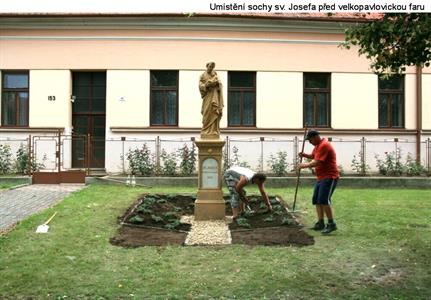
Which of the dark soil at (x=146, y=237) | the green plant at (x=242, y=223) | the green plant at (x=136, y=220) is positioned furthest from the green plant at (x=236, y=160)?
the dark soil at (x=146, y=237)

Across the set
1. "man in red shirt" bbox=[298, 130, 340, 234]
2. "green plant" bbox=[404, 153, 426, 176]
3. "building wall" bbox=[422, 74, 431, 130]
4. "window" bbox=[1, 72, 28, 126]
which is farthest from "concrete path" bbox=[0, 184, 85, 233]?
"building wall" bbox=[422, 74, 431, 130]

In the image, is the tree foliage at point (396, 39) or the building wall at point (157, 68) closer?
the tree foliage at point (396, 39)

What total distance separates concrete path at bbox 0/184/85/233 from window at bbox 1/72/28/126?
4.66 meters

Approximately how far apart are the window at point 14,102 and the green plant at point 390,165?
13.6 meters

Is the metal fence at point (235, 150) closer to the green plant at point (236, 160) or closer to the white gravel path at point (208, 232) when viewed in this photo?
the green plant at point (236, 160)

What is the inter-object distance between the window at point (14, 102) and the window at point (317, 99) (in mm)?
10934

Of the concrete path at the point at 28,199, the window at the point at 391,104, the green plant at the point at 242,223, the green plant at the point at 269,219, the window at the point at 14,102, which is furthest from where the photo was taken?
the window at the point at 391,104

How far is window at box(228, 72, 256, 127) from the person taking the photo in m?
20.5

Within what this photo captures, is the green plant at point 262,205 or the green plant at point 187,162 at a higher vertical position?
the green plant at point 187,162

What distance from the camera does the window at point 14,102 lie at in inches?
798

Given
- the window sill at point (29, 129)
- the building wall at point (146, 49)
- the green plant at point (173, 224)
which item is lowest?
the green plant at point (173, 224)

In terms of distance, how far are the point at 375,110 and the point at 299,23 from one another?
14.9ft

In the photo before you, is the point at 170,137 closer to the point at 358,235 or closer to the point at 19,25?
the point at 19,25

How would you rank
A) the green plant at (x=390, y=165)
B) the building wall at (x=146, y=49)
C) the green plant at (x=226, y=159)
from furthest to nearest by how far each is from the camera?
1. the building wall at (x=146, y=49)
2. the green plant at (x=390, y=165)
3. the green plant at (x=226, y=159)
